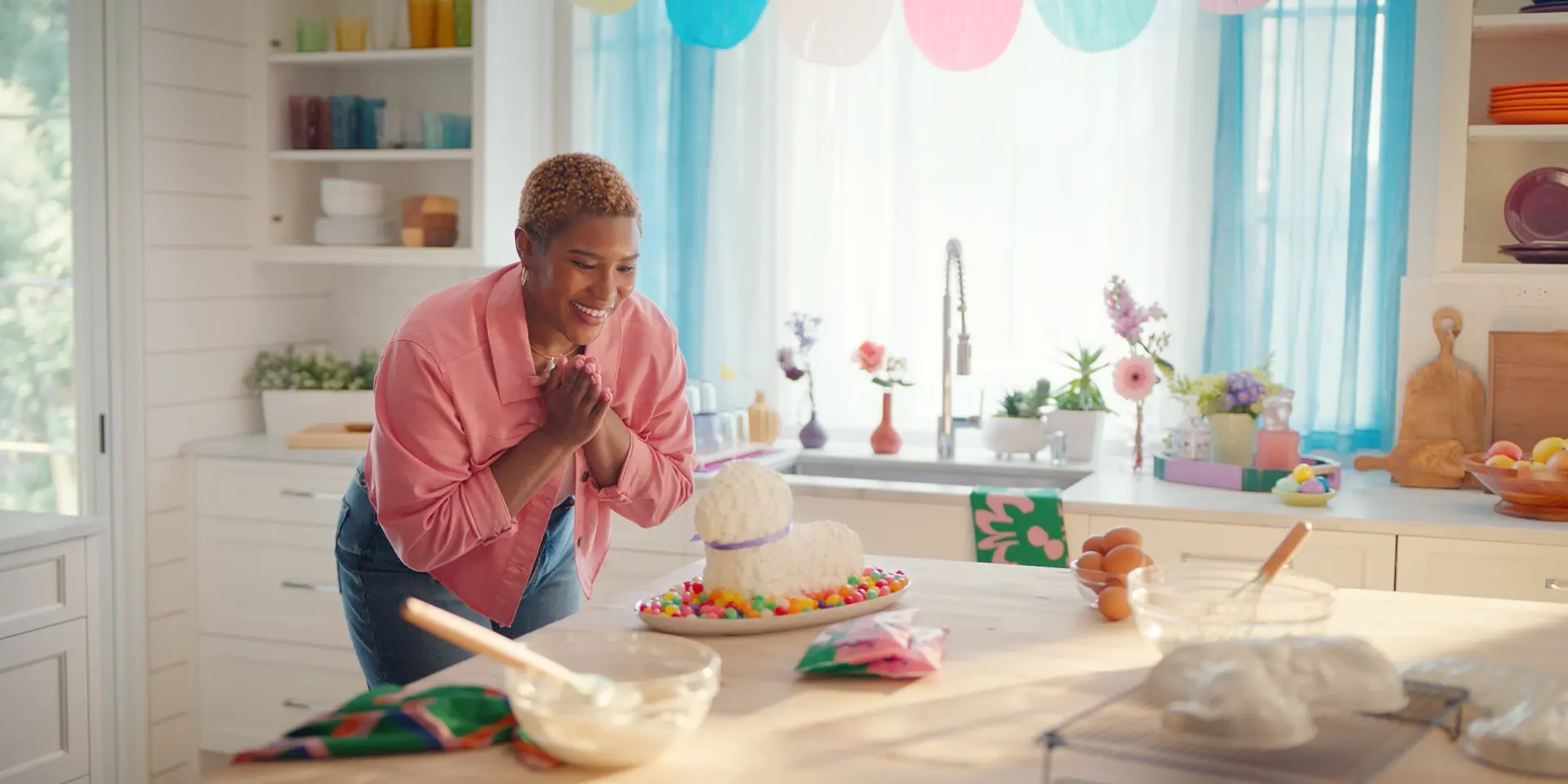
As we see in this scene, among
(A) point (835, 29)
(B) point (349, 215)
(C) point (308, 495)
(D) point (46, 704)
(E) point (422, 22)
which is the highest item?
(E) point (422, 22)

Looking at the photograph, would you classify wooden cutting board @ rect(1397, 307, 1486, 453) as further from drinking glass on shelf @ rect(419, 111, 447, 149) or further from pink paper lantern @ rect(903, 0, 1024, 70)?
drinking glass on shelf @ rect(419, 111, 447, 149)

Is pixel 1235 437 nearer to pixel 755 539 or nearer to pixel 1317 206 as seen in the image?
pixel 1317 206

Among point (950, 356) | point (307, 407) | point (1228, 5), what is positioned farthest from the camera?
point (307, 407)

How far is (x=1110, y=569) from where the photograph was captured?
1.80 meters

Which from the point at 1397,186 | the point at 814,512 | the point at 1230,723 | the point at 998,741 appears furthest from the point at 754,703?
the point at 1397,186

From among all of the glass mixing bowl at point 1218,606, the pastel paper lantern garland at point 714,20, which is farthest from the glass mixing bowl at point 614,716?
the pastel paper lantern garland at point 714,20

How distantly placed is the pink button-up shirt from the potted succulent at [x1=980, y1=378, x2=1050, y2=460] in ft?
5.14

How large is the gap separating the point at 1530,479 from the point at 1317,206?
0.90 m

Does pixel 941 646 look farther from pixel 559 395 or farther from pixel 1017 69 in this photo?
pixel 1017 69

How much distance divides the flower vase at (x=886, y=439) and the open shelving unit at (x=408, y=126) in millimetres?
1106

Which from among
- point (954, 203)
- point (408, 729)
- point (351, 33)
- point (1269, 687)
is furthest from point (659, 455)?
point (351, 33)

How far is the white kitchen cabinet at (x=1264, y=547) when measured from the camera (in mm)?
2857

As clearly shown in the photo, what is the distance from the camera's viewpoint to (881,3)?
329cm

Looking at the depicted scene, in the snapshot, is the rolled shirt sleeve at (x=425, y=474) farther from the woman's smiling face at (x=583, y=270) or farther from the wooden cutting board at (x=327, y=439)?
the wooden cutting board at (x=327, y=439)
